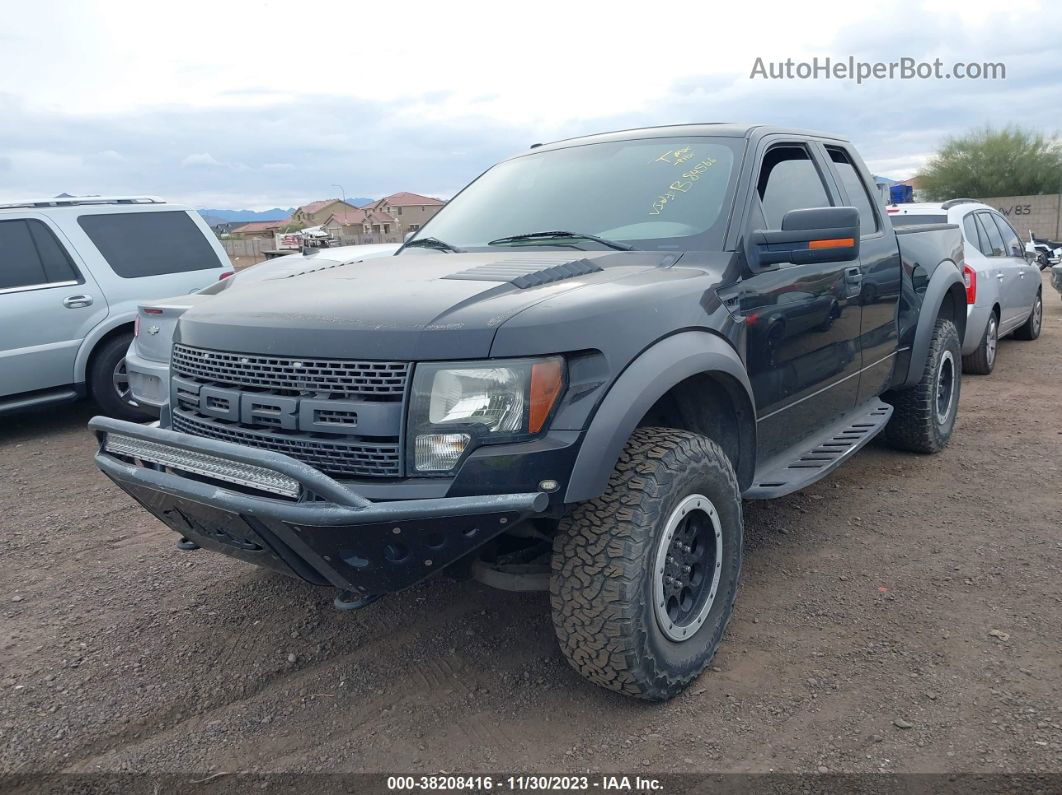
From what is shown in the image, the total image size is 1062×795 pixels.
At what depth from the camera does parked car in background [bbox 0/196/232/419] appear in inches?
258

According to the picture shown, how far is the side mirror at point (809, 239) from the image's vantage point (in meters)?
3.15

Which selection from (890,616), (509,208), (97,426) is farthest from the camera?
(509,208)

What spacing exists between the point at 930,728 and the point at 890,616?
77cm

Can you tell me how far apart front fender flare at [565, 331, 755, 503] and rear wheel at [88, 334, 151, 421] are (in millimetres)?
5386

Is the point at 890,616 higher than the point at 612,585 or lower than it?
lower

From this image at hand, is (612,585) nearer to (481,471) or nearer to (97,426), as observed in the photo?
(481,471)

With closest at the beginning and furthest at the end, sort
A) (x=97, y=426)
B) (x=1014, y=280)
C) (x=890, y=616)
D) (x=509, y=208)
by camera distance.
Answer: (x=97, y=426), (x=890, y=616), (x=509, y=208), (x=1014, y=280)

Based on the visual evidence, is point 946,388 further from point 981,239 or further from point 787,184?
point 981,239

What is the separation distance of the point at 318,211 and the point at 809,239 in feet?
321

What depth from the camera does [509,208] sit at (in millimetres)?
3848

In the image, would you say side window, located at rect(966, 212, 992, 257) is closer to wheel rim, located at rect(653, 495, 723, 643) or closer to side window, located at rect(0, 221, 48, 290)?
wheel rim, located at rect(653, 495, 723, 643)

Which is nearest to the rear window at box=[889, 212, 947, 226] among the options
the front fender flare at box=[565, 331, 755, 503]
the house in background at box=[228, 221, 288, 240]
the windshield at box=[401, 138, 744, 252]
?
the windshield at box=[401, 138, 744, 252]

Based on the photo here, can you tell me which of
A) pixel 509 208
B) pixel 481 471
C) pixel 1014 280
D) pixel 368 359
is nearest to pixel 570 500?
pixel 481 471

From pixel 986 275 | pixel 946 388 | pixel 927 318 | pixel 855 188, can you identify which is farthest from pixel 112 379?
pixel 986 275
